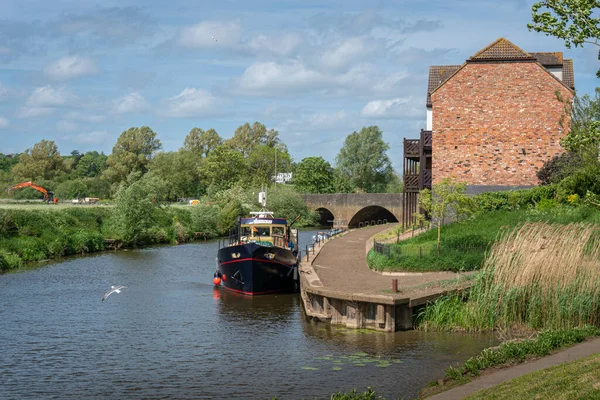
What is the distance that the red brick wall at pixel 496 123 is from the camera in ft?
136

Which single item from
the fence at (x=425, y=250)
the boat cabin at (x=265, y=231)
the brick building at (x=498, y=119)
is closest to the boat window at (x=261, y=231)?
the boat cabin at (x=265, y=231)

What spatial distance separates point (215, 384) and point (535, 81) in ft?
98.8

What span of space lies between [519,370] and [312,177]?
3890 inches

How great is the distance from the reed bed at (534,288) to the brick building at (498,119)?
20.2m

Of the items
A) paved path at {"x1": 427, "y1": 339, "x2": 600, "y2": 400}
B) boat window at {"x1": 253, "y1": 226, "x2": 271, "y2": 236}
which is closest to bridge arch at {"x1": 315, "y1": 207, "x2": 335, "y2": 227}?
boat window at {"x1": 253, "y1": 226, "x2": 271, "y2": 236}

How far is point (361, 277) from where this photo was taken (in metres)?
28.9

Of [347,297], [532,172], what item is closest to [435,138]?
[532,172]

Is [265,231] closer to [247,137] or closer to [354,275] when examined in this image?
[354,275]

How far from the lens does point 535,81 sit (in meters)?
41.4

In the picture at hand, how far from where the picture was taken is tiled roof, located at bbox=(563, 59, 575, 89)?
4876 cm

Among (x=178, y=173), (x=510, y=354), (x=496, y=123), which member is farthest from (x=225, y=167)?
(x=510, y=354)

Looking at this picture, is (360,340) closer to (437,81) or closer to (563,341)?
(563,341)

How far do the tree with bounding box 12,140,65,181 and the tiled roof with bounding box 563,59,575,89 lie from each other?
8447 cm

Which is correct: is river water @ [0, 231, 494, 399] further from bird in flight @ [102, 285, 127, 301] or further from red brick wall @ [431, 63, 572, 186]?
red brick wall @ [431, 63, 572, 186]
